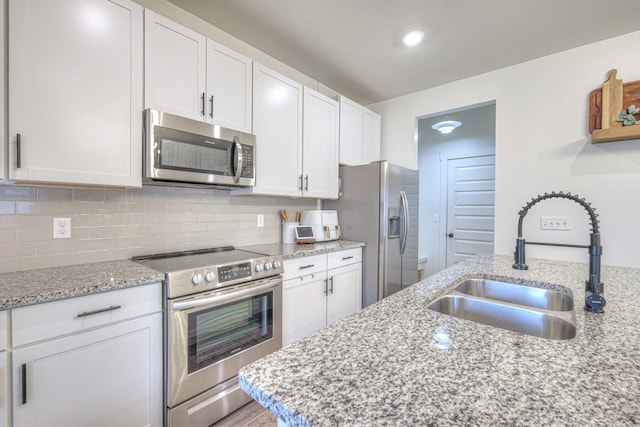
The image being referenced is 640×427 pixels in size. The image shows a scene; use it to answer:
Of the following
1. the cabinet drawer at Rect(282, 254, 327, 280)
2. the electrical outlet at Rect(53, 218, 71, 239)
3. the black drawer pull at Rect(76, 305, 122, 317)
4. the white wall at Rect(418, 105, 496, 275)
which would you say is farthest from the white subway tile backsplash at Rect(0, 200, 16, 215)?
the white wall at Rect(418, 105, 496, 275)

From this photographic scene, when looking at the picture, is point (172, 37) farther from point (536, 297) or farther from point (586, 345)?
point (536, 297)

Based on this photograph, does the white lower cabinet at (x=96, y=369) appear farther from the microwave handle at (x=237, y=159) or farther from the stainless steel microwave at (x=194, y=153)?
the microwave handle at (x=237, y=159)

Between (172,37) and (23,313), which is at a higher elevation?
(172,37)

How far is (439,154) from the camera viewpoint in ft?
13.9

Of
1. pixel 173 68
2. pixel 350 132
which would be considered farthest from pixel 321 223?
pixel 173 68

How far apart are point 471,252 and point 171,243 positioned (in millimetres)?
3666

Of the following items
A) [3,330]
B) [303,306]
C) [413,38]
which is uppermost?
[413,38]

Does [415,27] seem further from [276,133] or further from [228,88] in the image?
[228,88]

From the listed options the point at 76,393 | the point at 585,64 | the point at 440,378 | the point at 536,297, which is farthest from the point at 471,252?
the point at 76,393

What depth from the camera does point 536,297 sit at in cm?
139

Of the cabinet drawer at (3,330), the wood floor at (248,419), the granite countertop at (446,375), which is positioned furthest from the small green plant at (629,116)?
the cabinet drawer at (3,330)

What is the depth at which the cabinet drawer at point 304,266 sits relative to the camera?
6.90ft

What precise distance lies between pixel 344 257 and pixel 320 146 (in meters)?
1.07

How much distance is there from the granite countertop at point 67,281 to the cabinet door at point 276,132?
99 cm
